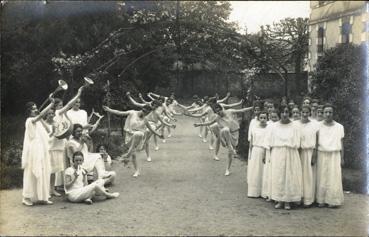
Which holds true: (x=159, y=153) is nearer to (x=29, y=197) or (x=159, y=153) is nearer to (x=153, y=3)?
(x=29, y=197)

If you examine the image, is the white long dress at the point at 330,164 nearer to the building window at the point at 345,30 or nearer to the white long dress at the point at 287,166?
the white long dress at the point at 287,166

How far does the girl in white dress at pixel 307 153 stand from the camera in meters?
9.76

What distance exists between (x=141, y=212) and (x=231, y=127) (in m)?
5.76

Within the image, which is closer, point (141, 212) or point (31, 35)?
point (141, 212)

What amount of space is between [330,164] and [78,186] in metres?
5.41

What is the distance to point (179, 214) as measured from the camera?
30.3 ft

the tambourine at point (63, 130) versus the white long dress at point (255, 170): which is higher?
the tambourine at point (63, 130)

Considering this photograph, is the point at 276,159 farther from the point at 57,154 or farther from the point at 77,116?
the point at 77,116

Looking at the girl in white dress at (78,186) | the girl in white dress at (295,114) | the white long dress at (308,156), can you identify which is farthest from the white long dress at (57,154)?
the white long dress at (308,156)

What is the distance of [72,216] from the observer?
905 centimetres

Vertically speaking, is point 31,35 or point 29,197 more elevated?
point 31,35

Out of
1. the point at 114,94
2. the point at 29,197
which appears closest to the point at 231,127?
the point at 29,197

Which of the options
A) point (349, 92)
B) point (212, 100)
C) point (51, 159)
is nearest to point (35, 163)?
point (51, 159)

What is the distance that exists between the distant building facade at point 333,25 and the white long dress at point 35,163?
24.0 feet
